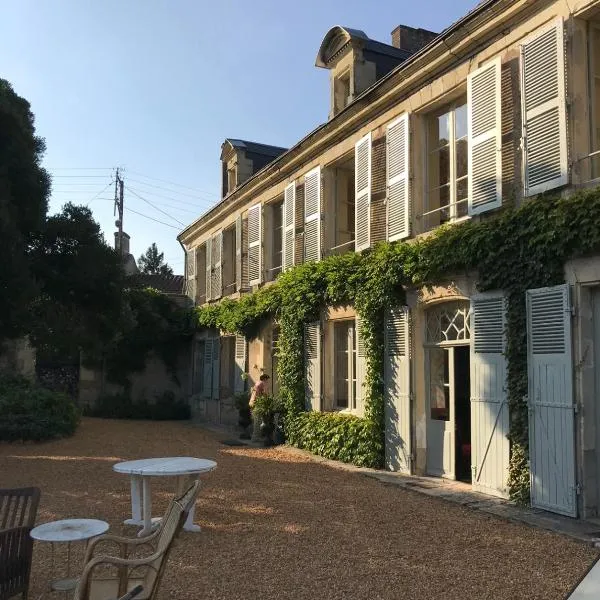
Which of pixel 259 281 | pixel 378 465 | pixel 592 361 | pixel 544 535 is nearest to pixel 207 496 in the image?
pixel 378 465

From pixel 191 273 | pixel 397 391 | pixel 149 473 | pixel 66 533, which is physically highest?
pixel 191 273

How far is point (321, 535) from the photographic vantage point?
5988mm

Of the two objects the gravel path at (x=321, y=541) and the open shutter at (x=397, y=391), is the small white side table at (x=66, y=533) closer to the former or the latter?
the gravel path at (x=321, y=541)

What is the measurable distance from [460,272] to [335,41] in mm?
5798

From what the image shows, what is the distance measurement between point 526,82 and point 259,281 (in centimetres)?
801

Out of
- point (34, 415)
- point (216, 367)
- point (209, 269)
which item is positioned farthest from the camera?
point (209, 269)

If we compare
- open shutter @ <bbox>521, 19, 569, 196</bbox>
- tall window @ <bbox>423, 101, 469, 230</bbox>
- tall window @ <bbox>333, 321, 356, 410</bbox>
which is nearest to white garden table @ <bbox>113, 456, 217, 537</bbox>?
open shutter @ <bbox>521, 19, 569, 196</bbox>

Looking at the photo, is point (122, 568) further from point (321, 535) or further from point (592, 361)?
point (592, 361)

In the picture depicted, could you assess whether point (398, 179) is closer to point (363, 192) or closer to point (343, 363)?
point (363, 192)

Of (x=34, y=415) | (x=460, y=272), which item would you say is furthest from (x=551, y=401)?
(x=34, y=415)

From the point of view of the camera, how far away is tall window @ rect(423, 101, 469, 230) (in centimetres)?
874

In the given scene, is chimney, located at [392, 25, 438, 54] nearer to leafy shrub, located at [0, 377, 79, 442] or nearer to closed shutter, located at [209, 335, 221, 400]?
closed shutter, located at [209, 335, 221, 400]

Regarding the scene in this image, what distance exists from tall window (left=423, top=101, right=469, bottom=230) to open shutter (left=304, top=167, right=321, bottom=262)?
294 cm

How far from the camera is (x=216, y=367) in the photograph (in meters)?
16.9
